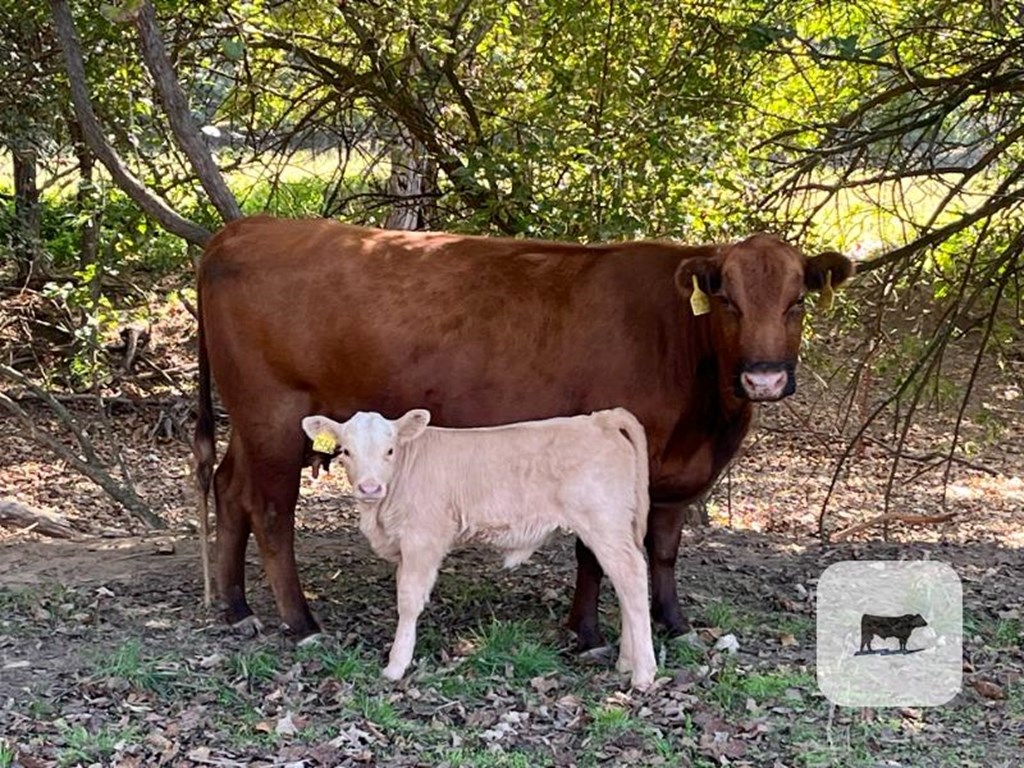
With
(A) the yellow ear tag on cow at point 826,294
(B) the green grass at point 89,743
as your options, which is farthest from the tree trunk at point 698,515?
(B) the green grass at point 89,743

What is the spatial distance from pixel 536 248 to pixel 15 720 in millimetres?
3102

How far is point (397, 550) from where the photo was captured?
5.80m

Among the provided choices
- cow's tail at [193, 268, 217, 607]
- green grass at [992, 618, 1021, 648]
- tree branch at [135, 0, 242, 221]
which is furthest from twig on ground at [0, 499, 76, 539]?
green grass at [992, 618, 1021, 648]

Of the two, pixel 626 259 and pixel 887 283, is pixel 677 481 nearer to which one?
pixel 626 259

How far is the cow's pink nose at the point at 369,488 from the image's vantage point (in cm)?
547

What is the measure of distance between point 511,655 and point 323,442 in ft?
4.12

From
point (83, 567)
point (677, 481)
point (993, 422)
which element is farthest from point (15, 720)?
point (993, 422)

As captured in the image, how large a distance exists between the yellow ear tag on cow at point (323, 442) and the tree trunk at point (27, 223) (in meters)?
6.95

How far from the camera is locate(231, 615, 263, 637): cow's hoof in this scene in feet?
20.6

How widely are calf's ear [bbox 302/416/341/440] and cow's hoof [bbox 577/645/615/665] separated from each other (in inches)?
59.3

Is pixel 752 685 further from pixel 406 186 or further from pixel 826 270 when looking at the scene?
pixel 406 186

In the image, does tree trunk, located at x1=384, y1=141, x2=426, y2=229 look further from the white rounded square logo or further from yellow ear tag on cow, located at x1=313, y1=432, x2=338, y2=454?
the white rounded square logo

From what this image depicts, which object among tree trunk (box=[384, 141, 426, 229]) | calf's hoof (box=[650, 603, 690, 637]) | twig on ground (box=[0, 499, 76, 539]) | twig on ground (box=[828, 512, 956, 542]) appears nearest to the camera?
calf's hoof (box=[650, 603, 690, 637])

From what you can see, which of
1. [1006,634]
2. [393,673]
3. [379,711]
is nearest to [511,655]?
[393,673]
